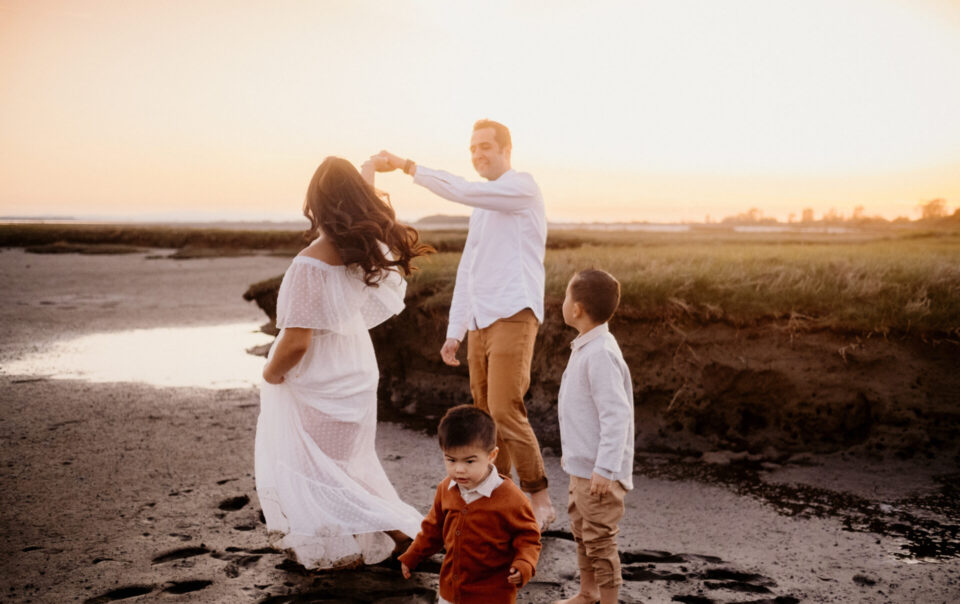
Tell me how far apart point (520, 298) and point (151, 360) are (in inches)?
289

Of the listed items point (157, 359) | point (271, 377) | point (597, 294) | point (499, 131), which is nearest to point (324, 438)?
point (271, 377)

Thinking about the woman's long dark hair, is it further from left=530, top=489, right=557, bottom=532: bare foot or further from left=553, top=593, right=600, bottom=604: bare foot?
left=553, top=593, right=600, bottom=604: bare foot

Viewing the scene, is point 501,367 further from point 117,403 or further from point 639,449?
point 117,403

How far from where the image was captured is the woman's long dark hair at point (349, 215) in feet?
11.7

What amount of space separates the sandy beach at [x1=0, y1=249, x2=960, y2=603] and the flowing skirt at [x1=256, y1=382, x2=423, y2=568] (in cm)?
15

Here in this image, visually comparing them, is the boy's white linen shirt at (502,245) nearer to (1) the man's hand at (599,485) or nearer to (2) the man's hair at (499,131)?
(2) the man's hair at (499,131)

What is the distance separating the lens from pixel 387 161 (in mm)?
4023

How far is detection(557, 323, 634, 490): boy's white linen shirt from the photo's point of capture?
3070 mm

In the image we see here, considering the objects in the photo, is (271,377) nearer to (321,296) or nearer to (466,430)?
(321,296)

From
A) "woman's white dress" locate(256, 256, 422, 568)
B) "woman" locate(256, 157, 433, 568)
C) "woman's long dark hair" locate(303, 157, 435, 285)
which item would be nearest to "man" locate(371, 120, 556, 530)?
"woman's long dark hair" locate(303, 157, 435, 285)

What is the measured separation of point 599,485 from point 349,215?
73.5 inches

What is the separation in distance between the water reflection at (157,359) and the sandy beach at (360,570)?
982 mm

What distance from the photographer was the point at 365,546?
3711 mm

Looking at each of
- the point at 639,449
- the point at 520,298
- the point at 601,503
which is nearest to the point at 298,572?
the point at 601,503
